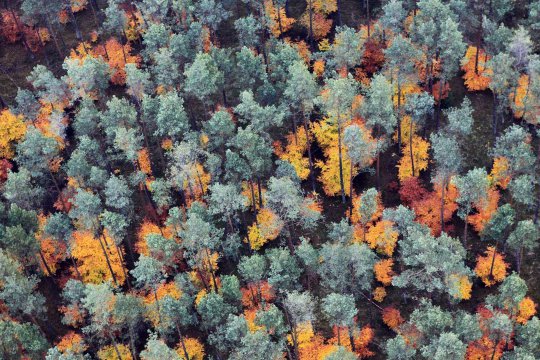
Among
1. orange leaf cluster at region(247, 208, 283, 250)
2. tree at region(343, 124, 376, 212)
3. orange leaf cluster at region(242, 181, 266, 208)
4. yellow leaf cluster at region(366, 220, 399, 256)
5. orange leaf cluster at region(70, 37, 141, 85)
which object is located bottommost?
yellow leaf cluster at region(366, 220, 399, 256)

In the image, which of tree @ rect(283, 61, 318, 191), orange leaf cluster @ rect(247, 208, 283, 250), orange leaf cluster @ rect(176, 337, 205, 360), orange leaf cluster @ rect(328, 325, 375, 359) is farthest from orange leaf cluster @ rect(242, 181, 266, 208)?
orange leaf cluster @ rect(328, 325, 375, 359)

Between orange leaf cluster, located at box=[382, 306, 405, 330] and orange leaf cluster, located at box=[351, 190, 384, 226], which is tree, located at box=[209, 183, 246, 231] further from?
orange leaf cluster, located at box=[382, 306, 405, 330]

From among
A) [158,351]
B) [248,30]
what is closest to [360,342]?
[158,351]

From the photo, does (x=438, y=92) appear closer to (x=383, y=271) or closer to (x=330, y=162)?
Result: (x=330, y=162)

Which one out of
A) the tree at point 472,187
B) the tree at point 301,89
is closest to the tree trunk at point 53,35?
the tree at point 301,89

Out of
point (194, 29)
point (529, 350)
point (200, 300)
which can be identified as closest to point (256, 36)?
point (194, 29)
